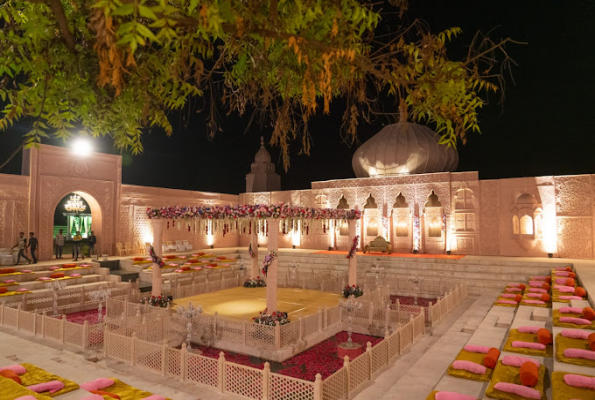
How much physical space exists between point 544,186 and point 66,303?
20.3 metres

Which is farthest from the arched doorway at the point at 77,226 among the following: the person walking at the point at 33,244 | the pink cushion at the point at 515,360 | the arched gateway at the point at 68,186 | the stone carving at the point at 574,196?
the stone carving at the point at 574,196

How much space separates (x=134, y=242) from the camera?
69.8ft

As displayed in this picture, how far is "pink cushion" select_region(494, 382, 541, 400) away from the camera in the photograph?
16.1ft

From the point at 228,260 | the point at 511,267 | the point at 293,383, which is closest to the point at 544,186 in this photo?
the point at 511,267

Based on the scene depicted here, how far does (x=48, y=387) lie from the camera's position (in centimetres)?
568

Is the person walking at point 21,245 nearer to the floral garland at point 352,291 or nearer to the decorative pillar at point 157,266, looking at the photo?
the decorative pillar at point 157,266

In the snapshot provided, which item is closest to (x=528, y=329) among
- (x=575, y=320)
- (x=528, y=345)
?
(x=575, y=320)

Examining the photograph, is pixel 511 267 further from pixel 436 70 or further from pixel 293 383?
pixel 436 70

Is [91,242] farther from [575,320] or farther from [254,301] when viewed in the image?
[575,320]

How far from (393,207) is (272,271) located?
13390 millimetres

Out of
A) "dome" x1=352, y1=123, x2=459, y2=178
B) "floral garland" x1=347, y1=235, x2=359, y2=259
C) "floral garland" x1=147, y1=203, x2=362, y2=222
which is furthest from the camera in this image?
"dome" x1=352, y1=123, x2=459, y2=178

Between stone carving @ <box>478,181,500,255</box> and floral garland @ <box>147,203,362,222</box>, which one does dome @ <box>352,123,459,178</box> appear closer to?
stone carving @ <box>478,181,500,255</box>

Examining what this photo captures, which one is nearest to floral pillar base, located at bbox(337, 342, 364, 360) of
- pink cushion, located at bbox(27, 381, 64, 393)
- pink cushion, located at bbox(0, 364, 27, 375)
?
pink cushion, located at bbox(27, 381, 64, 393)

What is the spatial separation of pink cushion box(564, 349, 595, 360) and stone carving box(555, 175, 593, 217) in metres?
14.4
